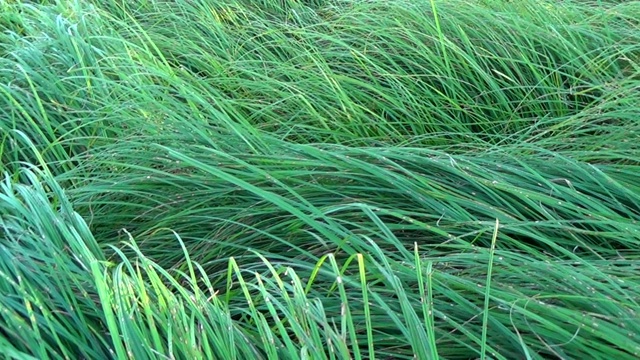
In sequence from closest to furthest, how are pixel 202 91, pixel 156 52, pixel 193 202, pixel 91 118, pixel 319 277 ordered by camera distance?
pixel 319 277, pixel 193 202, pixel 91 118, pixel 202 91, pixel 156 52

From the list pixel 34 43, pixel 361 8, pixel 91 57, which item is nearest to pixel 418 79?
pixel 361 8

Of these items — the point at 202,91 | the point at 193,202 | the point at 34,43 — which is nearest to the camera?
the point at 193,202

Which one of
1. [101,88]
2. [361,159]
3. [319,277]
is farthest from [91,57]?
[319,277]

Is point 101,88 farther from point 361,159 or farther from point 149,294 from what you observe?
point 149,294

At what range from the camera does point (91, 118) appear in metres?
2.19

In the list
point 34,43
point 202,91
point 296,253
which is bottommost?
point 296,253

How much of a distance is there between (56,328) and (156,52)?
1.58 m

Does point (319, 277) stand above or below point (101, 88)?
below

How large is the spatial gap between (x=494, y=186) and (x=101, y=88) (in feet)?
3.90

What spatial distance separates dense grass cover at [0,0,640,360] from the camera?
1297mm

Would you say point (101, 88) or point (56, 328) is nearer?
point (56, 328)

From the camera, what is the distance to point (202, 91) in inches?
95.0

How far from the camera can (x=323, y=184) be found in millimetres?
1818

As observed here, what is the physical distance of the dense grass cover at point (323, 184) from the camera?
1.30 meters
